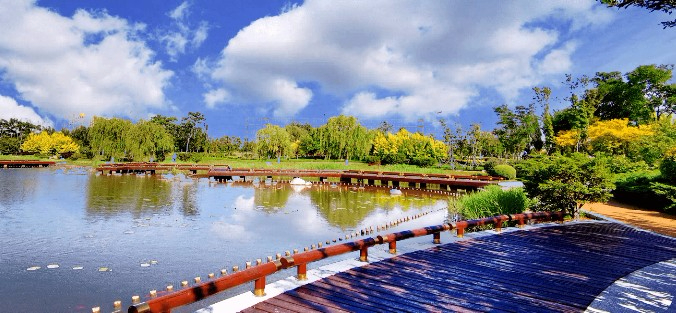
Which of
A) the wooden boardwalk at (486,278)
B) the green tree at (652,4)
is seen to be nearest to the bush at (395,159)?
the wooden boardwalk at (486,278)

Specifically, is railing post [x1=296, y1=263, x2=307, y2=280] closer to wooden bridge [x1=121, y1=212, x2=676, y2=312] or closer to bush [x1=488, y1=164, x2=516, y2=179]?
wooden bridge [x1=121, y1=212, x2=676, y2=312]

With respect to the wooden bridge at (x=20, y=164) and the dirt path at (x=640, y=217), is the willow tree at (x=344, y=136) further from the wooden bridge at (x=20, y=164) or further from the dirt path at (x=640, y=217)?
the wooden bridge at (x=20, y=164)

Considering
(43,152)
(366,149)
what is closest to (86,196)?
(366,149)

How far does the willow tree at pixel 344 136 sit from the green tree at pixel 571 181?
3716cm

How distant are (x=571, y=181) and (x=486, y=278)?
298 inches

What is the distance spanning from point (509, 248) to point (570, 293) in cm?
273

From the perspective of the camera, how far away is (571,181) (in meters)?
11.4

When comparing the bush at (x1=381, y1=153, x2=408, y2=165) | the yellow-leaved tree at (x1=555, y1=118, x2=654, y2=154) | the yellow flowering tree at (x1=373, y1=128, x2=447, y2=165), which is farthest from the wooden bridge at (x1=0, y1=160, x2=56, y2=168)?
the yellow-leaved tree at (x1=555, y1=118, x2=654, y2=154)

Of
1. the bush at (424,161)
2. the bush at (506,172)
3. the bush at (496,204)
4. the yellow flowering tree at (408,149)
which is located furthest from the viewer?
the yellow flowering tree at (408,149)

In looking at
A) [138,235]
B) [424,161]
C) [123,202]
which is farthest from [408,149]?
[138,235]

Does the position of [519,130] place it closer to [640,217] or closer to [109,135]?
[640,217]

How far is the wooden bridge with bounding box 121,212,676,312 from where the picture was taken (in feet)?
13.9

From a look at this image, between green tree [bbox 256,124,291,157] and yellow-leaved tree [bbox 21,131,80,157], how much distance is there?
40.2 metres

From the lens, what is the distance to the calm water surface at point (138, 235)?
6.96m
